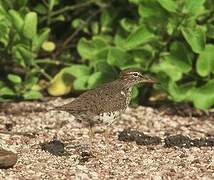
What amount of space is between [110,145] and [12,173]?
130cm

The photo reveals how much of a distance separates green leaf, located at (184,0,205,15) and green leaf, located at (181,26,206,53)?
20 cm

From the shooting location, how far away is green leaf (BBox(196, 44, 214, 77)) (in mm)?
8391

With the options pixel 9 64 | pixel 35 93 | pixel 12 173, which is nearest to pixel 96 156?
pixel 12 173

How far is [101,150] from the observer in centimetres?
684

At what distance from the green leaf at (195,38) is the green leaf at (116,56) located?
773 millimetres

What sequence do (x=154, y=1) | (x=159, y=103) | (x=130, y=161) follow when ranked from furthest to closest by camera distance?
(x=159, y=103)
(x=154, y=1)
(x=130, y=161)

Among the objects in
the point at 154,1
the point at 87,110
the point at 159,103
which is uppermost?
the point at 154,1

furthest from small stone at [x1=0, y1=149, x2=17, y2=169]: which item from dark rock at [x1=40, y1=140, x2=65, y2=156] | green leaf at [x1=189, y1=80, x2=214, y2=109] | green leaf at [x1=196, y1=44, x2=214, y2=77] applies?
green leaf at [x1=196, y1=44, x2=214, y2=77]

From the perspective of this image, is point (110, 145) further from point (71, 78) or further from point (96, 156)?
point (71, 78)

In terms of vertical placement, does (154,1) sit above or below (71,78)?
above

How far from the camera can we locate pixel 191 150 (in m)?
6.88

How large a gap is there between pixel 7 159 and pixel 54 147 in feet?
2.62

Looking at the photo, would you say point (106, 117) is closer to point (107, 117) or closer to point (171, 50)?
point (107, 117)

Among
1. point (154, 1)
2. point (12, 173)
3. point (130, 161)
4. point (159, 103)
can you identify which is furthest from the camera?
point (159, 103)
